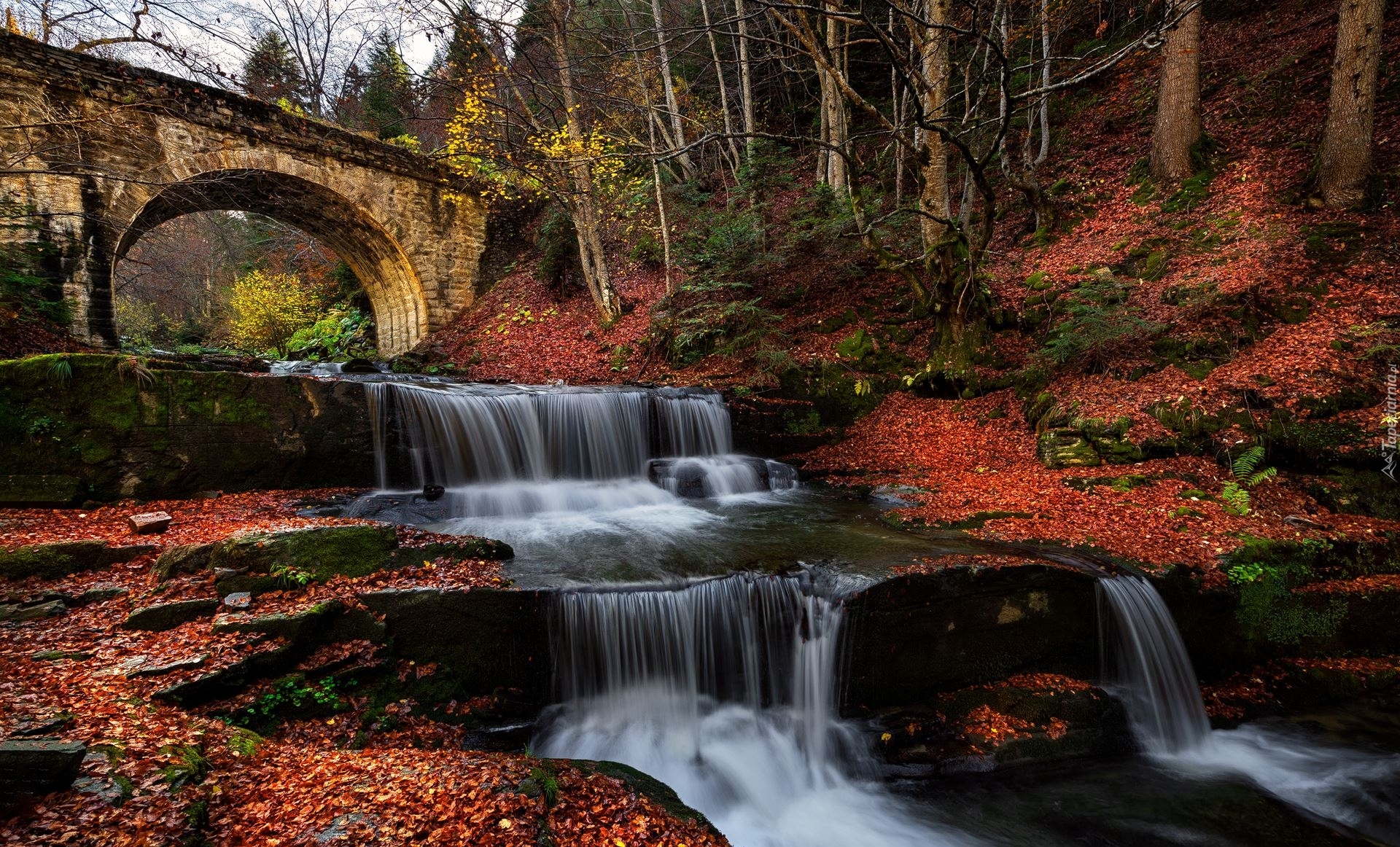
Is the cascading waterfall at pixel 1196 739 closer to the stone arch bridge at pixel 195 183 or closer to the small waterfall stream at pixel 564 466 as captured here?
the small waterfall stream at pixel 564 466

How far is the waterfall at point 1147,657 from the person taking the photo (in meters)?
4.31

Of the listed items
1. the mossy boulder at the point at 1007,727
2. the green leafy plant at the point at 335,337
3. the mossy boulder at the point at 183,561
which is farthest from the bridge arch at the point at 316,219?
the mossy boulder at the point at 1007,727

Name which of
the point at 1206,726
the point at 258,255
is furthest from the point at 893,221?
the point at 258,255

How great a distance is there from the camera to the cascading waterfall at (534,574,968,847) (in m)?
3.73

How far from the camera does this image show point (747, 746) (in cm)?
410

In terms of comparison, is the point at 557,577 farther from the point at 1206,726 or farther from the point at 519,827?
the point at 1206,726

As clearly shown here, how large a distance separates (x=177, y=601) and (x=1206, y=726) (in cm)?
719

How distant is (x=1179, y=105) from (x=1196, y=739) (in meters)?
10.3

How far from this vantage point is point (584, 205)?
1291 cm

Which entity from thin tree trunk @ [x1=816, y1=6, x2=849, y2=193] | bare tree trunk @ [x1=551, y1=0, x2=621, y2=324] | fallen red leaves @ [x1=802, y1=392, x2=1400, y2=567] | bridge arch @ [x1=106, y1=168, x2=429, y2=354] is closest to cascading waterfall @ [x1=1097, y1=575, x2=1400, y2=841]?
fallen red leaves @ [x1=802, y1=392, x2=1400, y2=567]

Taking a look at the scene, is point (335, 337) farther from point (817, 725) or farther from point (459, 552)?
point (817, 725)

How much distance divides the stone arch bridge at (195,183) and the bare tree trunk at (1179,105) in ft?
46.9

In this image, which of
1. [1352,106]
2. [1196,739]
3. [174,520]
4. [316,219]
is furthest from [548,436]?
[1352,106]

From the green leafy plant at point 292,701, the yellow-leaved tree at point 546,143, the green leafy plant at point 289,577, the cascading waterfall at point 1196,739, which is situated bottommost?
the cascading waterfall at point 1196,739
